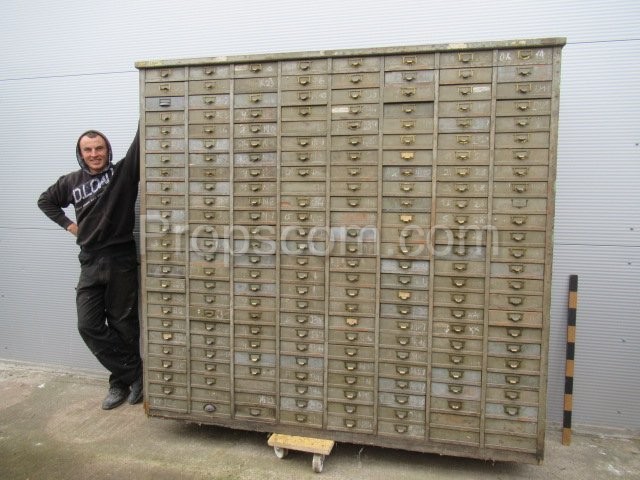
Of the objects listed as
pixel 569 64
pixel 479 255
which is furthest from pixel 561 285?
pixel 569 64

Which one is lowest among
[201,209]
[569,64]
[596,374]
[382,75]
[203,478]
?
[203,478]

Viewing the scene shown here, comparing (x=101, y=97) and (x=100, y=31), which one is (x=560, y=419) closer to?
(x=101, y=97)

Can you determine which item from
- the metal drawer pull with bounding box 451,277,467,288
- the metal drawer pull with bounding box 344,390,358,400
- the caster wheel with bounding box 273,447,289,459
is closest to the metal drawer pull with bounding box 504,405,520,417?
the metal drawer pull with bounding box 451,277,467,288

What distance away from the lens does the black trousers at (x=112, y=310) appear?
310 centimetres

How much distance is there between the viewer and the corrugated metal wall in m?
2.73

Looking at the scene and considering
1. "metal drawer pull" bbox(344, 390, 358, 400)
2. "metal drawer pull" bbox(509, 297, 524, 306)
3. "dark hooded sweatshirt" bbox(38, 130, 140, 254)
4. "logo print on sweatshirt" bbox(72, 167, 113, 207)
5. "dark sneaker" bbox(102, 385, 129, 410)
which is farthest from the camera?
"dark sneaker" bbox(102, 385, 129, 410)

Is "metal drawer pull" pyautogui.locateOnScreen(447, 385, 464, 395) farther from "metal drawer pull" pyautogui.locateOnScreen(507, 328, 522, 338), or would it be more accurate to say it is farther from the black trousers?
the black trousers

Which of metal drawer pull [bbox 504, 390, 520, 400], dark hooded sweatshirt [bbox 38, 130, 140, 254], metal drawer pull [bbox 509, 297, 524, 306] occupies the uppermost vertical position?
dark hooded sweatshirt [bbox 38, 130, 140, 254]

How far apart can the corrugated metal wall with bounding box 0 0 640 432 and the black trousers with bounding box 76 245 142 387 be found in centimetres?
70

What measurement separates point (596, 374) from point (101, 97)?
4.38 m

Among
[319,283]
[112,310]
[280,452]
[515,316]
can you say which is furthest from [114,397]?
[515,316]

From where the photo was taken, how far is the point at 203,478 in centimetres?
243

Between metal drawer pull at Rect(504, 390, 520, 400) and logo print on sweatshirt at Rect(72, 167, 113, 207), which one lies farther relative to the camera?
logo print on sweatshirt at Rect(72, 167, 113, 207)

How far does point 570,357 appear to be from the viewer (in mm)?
2760
